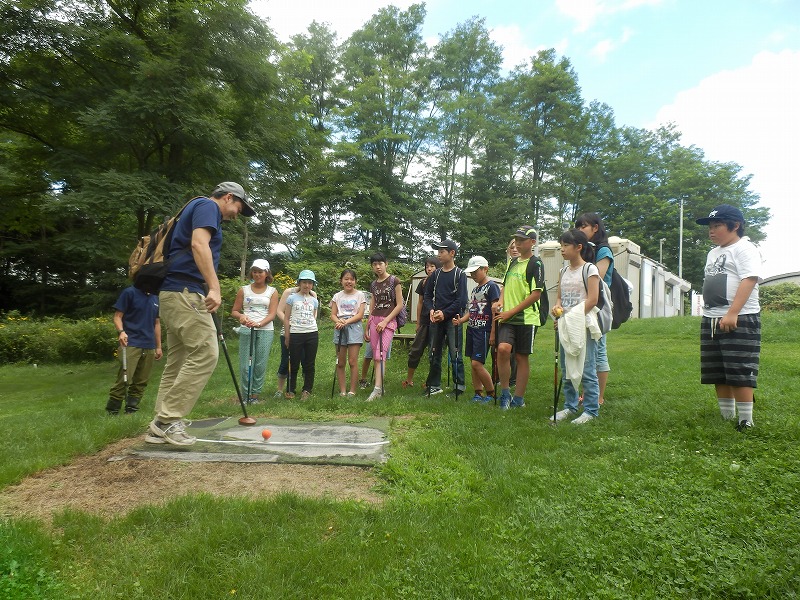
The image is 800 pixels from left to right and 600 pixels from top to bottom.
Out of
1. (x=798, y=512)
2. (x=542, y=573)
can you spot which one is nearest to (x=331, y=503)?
(x=542, y=573)

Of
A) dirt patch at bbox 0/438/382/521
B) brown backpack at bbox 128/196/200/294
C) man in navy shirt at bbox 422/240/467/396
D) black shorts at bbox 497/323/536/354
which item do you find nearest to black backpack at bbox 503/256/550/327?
black shorts at bbox 497/323/536/354

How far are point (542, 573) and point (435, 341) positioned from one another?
14.6 feet

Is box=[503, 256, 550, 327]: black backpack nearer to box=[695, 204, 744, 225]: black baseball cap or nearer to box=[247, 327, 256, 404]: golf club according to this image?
box=[695, 204, 744, 225]: black baseball cap

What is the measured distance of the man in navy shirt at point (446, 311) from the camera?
263 inches

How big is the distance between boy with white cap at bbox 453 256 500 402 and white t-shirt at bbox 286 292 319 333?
1952 mm

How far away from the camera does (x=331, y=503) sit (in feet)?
9.86

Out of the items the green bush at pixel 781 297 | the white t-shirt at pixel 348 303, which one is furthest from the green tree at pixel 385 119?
the white t-shirt at pixel 348 303

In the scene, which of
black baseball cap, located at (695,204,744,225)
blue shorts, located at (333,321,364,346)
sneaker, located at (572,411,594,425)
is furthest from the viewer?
blue shorts, located at (333,321,364,346)

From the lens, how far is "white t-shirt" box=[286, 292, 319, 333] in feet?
22.6

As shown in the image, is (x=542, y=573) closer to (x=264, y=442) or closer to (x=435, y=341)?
(x=264, y=442)

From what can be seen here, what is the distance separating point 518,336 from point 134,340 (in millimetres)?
4612

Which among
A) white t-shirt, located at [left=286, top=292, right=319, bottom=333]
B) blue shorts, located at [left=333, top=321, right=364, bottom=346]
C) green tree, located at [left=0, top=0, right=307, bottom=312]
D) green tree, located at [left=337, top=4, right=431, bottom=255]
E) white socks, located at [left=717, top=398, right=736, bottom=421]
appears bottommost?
white socks, located at [left=717, top=398, right=736, bottom=421]

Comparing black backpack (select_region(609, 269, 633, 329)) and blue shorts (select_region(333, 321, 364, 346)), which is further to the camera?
blue shorts (select_region(333, 321, 364, 346))

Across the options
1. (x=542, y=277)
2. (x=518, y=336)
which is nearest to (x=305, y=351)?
(x=518, y=336)
